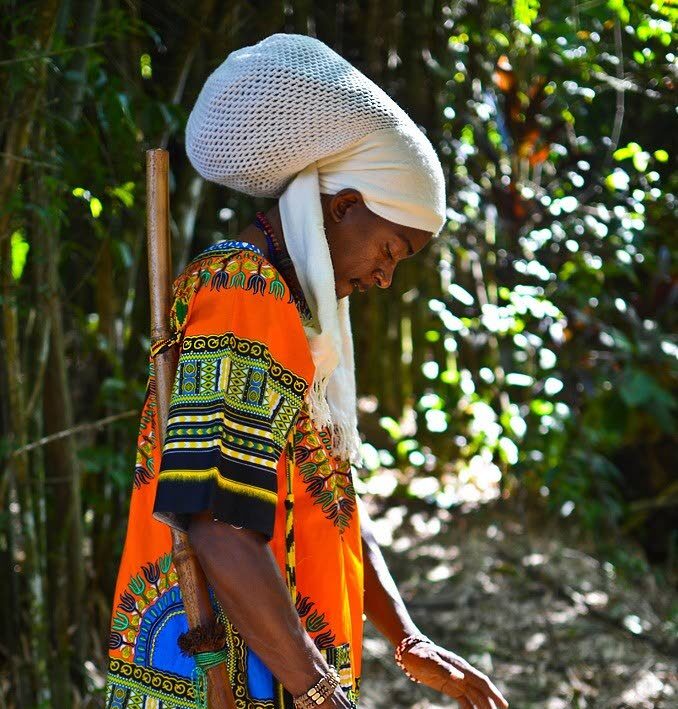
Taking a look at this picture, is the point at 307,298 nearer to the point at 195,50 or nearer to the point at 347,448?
the point at 347,448

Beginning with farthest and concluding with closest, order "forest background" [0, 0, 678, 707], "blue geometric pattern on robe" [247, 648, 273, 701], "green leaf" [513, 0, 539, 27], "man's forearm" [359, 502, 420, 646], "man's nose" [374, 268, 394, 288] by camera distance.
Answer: "green leaf" [513, 0, 539, 27], "forest background" [0, 0, 678, 707], "man's forearm" [359, 502, 420, 646], "man's nose" [374, 268, 394, 288], "blue geometric pattern on robe" [247, 648, 273, 701]

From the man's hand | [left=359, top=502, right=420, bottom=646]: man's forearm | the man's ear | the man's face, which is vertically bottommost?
the man's hand

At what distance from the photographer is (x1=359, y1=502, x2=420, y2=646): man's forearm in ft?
5.30

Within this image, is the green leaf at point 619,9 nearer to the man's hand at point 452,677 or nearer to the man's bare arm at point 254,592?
the man's hand at point 452,677

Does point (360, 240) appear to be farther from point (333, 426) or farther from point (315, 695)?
point (315, 695)

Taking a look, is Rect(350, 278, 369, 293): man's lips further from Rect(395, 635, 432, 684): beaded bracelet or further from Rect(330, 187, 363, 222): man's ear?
Rect(395, 635, 432, 684): beaded bracelet

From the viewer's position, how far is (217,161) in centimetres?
133

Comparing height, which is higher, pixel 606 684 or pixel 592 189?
pixel 592 189

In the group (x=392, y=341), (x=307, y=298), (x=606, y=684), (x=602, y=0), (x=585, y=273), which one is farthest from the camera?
(x=392, y=341)

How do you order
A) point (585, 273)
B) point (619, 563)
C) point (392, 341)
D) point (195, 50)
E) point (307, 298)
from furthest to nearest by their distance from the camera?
point (392, 341), point (619, 563), point (585, 273), point (195, 50), point (307, 298)

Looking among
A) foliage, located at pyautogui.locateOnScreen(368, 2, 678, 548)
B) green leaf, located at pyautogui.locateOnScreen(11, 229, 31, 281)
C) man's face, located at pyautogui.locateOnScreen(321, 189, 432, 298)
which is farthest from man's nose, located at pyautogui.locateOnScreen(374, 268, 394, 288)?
foliage, located at pyautogui.locateOnScreen(368, 2, 678, 548)

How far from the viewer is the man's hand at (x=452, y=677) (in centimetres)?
150

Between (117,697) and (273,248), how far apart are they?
0.61m

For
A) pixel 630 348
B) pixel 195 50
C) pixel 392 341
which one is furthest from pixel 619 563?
pixel 195 50
